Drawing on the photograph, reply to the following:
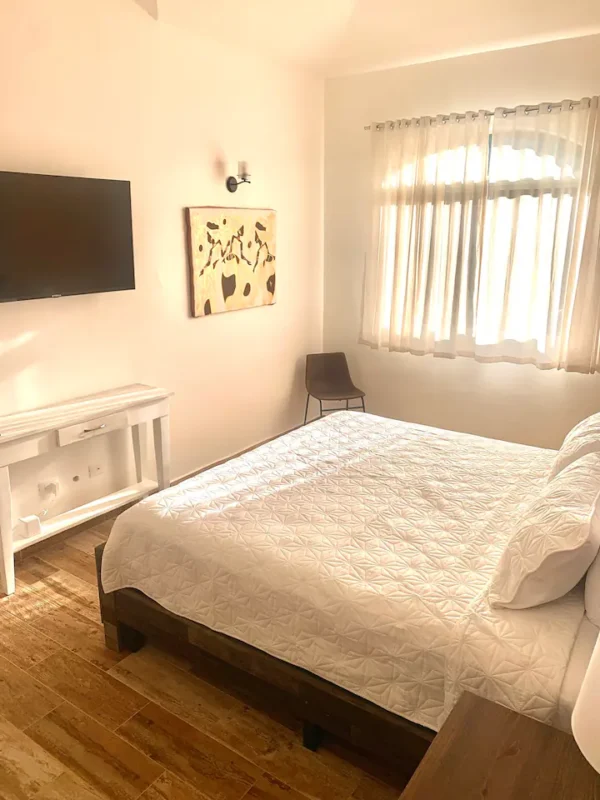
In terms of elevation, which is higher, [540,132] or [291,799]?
A: [540,132]

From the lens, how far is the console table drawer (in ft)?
9.68

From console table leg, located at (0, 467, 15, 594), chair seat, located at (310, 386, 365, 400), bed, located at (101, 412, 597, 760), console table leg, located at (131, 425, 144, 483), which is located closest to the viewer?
bed, located at (101, 412, 597, 760)

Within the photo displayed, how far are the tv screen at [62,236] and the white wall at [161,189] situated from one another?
0.15 meters

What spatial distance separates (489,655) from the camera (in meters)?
1.61

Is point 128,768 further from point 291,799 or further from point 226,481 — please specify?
point 226,481

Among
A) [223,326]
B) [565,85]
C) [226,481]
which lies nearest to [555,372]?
[565,85]

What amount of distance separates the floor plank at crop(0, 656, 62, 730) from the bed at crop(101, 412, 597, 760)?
42 centimetres

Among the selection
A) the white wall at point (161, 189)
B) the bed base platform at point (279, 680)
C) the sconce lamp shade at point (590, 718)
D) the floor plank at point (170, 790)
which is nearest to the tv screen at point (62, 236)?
the white wall at point (161, 189)

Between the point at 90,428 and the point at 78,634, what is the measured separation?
3.20 ft

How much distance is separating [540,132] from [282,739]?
372 cm

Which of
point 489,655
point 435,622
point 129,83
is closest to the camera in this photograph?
point 489,655

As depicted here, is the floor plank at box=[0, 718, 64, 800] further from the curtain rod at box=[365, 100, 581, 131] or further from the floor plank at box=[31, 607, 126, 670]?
the curtain rod at box=[365, 100, 581, 131]

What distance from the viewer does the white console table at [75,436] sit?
2758 mm

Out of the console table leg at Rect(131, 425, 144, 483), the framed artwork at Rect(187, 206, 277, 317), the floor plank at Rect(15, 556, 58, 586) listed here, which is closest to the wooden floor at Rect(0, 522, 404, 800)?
the floor plank at Rect(15, 556, 58, 586)
